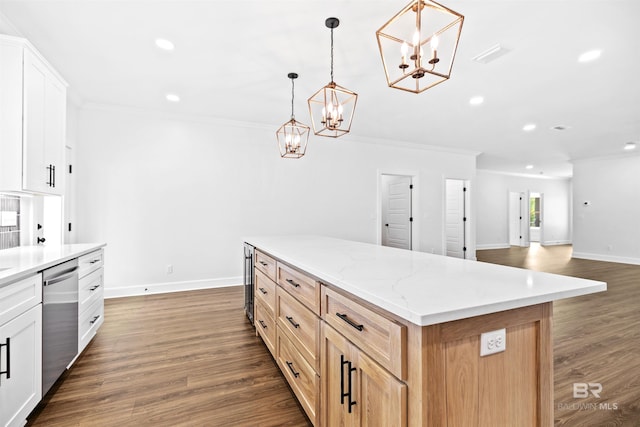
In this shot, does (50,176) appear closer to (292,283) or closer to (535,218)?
(292,283)

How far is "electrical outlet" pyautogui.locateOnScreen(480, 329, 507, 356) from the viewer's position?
1.01m

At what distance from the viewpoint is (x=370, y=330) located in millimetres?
1116

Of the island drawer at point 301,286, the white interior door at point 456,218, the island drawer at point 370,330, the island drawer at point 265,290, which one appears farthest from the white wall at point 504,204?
the island drawer at point 370,330

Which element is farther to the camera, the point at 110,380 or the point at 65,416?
the point at 110,380

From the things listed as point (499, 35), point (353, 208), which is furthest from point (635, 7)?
point (353, 208)

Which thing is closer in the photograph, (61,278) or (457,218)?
(61,278)

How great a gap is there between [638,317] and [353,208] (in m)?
4.01

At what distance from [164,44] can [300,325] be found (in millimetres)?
2695

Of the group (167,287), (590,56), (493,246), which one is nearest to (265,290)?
(167,287)

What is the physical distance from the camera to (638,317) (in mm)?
3406

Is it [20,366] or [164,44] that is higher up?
[164,44]

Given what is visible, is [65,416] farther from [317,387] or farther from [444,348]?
[444,348]

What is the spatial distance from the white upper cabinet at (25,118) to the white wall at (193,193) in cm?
176

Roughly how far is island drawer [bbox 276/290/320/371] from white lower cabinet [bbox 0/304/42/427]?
1.39m
